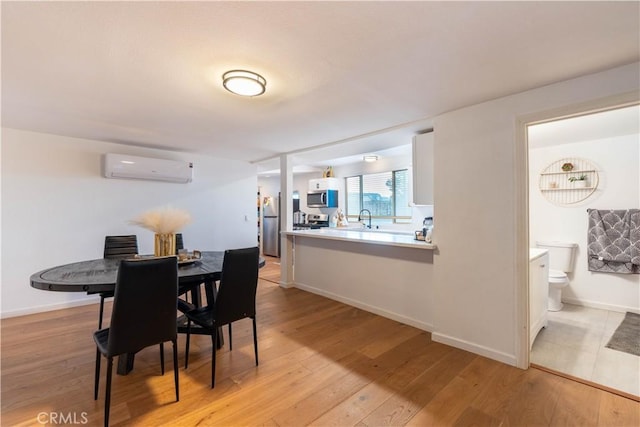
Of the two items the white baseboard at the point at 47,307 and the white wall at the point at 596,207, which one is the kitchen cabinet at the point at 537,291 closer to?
the white wall at the point at 596,207

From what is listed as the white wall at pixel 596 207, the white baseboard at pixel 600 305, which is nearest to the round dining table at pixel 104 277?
the white wall at pixel 596 207

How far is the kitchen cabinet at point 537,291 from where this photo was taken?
2490mm

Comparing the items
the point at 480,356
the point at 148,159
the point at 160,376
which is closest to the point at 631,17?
the point at 480,356

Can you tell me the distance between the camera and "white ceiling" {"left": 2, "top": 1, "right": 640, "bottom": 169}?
50.8 inches

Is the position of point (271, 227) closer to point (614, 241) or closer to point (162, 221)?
point (162, 221)

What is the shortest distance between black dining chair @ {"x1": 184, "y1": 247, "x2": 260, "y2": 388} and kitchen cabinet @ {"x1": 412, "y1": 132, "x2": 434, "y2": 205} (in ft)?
5.91

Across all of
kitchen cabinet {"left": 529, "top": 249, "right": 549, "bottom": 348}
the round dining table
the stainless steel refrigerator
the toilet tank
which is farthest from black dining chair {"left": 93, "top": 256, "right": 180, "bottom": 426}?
the stainless steel refrigerator

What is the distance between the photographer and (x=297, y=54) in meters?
1.64

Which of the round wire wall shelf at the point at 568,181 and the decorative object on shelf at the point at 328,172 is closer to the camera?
the round wire wall shelf at the point at 568,181

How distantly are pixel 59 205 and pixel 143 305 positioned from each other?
2886mm

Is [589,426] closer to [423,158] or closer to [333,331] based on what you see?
[333,331]

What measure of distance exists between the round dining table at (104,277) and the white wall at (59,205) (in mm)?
1316

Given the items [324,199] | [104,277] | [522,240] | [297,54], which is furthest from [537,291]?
[324,199]

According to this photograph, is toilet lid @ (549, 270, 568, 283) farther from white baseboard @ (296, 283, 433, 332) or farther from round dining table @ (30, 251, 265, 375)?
round dining table @ (30, 251, 265, 375)
